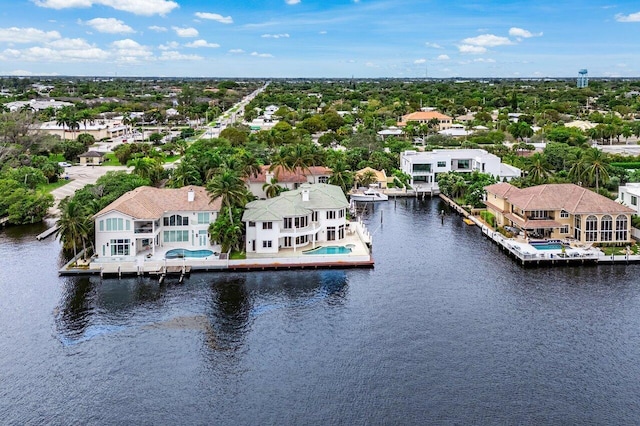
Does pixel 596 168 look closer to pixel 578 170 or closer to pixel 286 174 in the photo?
pixel 578 170

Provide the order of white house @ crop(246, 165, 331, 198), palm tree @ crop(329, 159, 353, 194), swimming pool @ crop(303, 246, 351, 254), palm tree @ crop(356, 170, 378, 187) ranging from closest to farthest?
1. swimming pool @ crop(303, 246, 351, 254)
2. white house @ crop(246, 165, 331, 198)
3. palm tree @ crop(329, 159, 353, 194)
4. palm tree @ crop(356, 170, 378, 187)

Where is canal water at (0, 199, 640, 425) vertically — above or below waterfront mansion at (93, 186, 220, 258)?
below

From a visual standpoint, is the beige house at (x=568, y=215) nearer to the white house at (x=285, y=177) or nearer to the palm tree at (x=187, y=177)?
the white house at (x=285, y=177)

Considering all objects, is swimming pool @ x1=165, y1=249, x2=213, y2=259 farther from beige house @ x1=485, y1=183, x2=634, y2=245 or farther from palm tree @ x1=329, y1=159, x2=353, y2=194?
beige house @ x1=485, y1=183, x2=634, y2=245

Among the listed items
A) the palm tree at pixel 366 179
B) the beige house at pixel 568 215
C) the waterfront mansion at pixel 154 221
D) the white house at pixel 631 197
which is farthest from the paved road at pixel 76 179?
the white house at pixel 631 197

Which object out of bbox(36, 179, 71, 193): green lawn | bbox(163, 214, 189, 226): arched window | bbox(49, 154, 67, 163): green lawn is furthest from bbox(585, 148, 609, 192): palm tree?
bbox(49, 154, 67, 163): green lawn

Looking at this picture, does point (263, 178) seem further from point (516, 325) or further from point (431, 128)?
point (431, 128)
